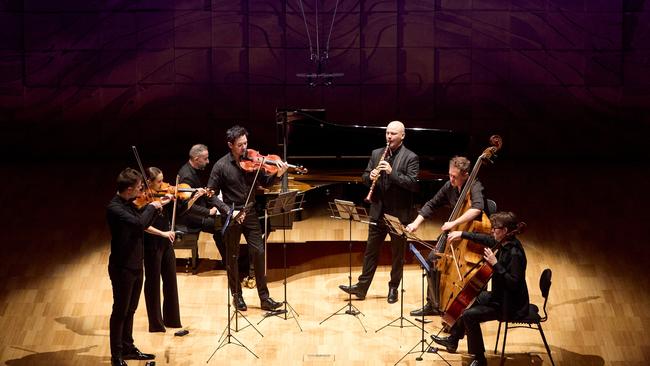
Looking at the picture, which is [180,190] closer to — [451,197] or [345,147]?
[451,197]

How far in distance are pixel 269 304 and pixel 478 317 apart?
73.4 inches

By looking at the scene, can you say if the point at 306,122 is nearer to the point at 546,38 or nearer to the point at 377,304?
the point at 377,304

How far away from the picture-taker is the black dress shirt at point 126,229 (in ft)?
19.2

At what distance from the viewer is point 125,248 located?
5945mm

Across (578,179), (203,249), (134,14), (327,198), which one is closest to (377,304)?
(327,198)

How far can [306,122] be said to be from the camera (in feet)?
27.5

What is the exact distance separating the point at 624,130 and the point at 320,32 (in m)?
3.95

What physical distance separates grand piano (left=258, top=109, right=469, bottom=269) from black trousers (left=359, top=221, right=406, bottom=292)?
2.65ft

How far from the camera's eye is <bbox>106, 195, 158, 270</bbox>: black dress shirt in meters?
5.86

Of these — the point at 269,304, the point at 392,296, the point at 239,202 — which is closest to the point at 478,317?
the point at 392,296

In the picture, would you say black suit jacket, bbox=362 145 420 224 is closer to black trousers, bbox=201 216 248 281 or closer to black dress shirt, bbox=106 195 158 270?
black trousers, bbox=201 216 248 281

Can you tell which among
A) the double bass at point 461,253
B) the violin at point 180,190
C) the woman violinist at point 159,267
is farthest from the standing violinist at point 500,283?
the woman violinist at point 159,267

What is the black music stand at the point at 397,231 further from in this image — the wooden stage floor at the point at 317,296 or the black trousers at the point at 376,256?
the black trousers at the point at 376,256

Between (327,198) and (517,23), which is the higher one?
(517,23)
